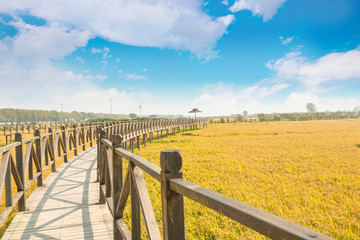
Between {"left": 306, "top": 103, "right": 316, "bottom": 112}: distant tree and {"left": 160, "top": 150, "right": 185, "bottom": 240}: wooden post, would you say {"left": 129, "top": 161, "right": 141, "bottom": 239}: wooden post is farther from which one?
{"left": 306, "top": 103, "right": 316, "bottom": 112}: distant tree

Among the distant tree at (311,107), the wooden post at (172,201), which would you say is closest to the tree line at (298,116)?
the wooden post at (172,201)

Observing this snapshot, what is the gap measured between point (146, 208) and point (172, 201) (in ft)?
1.64

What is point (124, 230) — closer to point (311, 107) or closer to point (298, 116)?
point (298, 116)

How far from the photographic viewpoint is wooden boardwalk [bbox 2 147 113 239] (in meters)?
3.46

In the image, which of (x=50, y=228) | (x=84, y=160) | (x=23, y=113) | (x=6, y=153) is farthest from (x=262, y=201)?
(x=23, y=113)

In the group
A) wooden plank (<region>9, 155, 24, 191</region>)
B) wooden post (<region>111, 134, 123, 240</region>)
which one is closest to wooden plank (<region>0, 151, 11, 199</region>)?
wooden plank (<region>9, 155, 24, 191</region>)

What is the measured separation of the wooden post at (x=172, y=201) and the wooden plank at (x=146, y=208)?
13.9 inches

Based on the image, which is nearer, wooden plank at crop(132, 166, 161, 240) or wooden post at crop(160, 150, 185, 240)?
wooden post at crop(160, 150, 185, 240)

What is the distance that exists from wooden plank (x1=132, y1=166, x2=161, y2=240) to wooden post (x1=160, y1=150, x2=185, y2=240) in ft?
1.16

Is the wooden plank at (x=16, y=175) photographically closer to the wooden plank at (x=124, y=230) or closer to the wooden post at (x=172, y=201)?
the wooden plank at (x=124, y=230)

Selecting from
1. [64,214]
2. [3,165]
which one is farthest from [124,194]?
[64,214]

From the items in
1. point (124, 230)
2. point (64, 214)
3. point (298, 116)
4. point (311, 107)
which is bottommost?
point (64, 214)

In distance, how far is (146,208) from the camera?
1.88 metres

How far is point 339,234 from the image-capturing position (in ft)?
13.6
